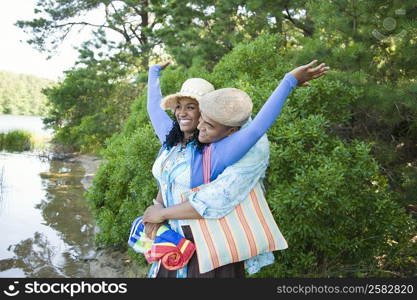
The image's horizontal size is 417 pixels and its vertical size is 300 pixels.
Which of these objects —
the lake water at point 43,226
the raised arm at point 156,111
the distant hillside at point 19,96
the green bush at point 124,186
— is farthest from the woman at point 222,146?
the distant hillside at point 19,96

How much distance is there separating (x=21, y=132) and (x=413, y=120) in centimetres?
1771

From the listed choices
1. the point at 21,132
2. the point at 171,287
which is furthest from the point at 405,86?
the point at 21,132

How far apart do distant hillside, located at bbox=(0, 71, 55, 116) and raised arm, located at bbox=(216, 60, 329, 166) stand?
178 feet

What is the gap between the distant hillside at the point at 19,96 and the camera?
53.4 meters

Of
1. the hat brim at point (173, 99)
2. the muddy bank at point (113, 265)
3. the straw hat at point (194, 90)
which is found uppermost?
the straw hat at point (194, 90)

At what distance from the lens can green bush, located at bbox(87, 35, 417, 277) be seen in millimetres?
3133

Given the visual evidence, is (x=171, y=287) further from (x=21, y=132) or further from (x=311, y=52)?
(x=21, y=132)

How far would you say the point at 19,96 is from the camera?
5394 centimetres

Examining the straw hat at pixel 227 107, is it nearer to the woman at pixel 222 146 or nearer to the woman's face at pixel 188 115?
the woman at pixel 222 146

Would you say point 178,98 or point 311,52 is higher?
point 311,52

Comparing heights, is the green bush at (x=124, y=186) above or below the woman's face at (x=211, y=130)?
below

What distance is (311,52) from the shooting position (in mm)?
4340

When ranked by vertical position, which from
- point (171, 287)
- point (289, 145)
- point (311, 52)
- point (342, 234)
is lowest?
point (342, 234)

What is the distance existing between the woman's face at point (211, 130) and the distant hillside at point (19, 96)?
2128 inches
